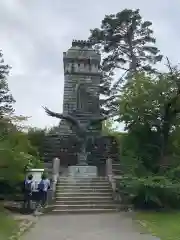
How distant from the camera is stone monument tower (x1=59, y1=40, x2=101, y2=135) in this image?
112 ft

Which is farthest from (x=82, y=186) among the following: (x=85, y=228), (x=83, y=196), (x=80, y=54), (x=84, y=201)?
(x=80, y=54)

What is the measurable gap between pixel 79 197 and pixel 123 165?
12.1ft

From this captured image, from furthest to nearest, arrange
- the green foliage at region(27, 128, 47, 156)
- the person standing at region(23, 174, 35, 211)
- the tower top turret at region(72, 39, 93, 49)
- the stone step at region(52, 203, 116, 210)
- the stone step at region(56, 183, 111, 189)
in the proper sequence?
1. the tower top turret at region(72, 39, 93, 49)
2. the green foliage at region(27, 128, 47, 156)
3. the stone step at region(56, 183, 111, 189)
4. the stone step at region(52, 203, 116, 210)
5. the person standing at region(23, 174, 35, 211)

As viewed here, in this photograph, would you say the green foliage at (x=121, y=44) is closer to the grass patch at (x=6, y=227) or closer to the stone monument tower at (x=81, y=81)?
the stone monument tower at (x=81, y=81)

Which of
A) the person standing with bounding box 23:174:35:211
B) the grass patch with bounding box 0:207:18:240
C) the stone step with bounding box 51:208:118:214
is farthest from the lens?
the person standing with bounding box 23:174:35:211

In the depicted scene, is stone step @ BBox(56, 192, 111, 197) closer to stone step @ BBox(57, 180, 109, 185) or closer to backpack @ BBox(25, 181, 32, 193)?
stone step @ BBox(57, 180, 109, 185)

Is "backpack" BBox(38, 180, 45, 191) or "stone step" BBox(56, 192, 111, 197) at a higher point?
"backpack" BBox(38, 180, 45, 191)

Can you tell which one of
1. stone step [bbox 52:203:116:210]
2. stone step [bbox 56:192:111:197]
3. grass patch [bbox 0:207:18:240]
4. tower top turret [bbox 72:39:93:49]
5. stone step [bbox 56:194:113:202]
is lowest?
grass patch [bbox 0:207:18:240]

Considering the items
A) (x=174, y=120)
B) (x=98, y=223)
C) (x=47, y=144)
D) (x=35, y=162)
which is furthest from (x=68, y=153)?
(x=98, y=223)

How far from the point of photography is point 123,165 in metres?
21.6

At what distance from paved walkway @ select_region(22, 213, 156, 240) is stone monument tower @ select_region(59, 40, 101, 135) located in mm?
18529

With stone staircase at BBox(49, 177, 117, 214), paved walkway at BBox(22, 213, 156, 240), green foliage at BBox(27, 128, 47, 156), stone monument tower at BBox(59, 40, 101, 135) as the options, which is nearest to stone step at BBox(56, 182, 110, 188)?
stone staircase at BBox(49, 177, 117, 214)

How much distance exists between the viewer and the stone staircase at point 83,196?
57.6ft

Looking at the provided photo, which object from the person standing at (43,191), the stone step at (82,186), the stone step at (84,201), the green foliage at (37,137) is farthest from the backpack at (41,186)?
the green foliage at (37,137)
